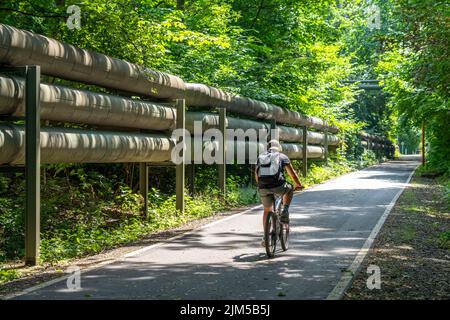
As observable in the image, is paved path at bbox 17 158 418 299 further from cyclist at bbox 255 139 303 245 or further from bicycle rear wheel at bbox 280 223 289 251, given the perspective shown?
cyclist at bbox 255 139 303 245

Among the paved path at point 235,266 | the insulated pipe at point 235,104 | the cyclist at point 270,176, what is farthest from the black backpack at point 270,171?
the insulated pipe at point 235,104

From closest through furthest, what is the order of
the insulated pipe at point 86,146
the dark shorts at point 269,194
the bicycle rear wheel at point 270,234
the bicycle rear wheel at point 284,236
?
the insulated pipe at point 86,146 → the bicycle rear wheel at point 270,234 → the dark shorts at point 269,194 → the bicycle rear wheel at point 284,236

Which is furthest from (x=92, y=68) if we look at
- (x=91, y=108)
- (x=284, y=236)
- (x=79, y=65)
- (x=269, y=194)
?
(x=284, y=236)

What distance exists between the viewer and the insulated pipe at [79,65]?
8.81 m

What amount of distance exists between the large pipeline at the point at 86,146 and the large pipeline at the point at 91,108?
0.71 feet

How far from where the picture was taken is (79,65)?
1041cm

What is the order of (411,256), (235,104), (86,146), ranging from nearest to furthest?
(411,256) → (86,146) → (235,104)

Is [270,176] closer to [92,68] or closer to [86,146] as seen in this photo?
[86,146]

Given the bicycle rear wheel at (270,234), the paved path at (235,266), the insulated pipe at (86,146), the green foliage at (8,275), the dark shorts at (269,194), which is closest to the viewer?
the paved path at (235,266)

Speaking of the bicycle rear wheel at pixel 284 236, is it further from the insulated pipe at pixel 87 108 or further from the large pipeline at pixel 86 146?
the insulated pipe at pixel 87 108

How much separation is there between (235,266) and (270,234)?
40.9 inches

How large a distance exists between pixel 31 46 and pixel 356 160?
3657 centimetres

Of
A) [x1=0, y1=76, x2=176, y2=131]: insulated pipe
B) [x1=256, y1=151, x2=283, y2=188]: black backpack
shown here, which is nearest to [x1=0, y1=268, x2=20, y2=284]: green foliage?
[x1=0, y1=76, x2=176, y2=131]: insulated pipe
